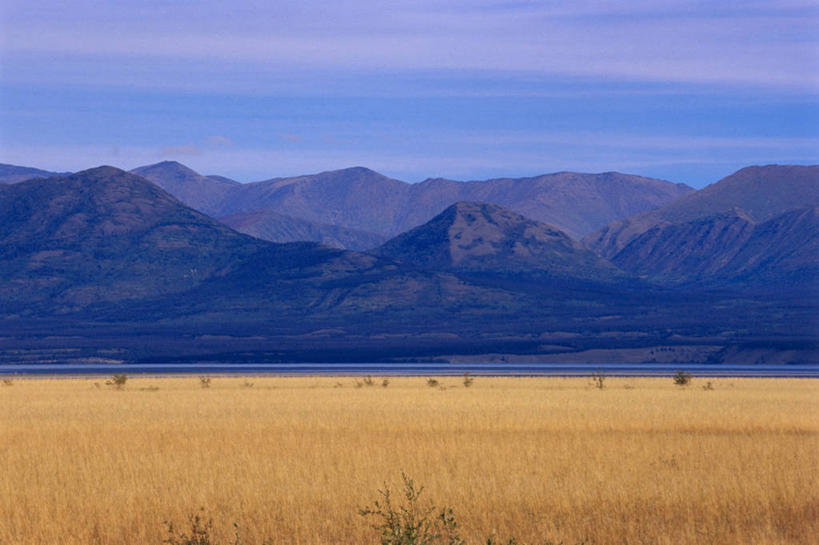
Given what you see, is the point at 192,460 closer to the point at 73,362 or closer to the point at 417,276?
the point at 73,362

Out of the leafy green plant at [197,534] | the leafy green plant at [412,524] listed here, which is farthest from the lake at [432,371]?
the leafy green plant at [197,534]

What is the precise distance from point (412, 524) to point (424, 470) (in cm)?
622

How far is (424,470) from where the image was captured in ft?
70.6

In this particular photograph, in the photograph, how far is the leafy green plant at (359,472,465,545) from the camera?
1426 centimetres

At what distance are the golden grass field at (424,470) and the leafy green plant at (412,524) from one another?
1.07 feet

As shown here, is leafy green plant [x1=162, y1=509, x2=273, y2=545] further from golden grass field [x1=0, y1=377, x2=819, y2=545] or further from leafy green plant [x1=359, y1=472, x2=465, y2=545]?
leafy green plant [x1=359, y1=472, x2=465, y2=545]

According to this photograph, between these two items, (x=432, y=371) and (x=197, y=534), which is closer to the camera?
(x=197, y=534)

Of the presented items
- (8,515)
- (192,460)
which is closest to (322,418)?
(192,460)

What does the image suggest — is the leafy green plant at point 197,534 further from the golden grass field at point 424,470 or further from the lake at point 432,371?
the lake at point 432,371

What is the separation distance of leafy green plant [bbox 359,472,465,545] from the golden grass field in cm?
33

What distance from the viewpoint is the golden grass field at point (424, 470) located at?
16.5 m

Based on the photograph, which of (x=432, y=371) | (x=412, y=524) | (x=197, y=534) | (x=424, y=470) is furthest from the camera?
(x=432, y=371)

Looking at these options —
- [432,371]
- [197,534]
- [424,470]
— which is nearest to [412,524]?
[197,534]

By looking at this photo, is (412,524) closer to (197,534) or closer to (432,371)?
(197,534)
